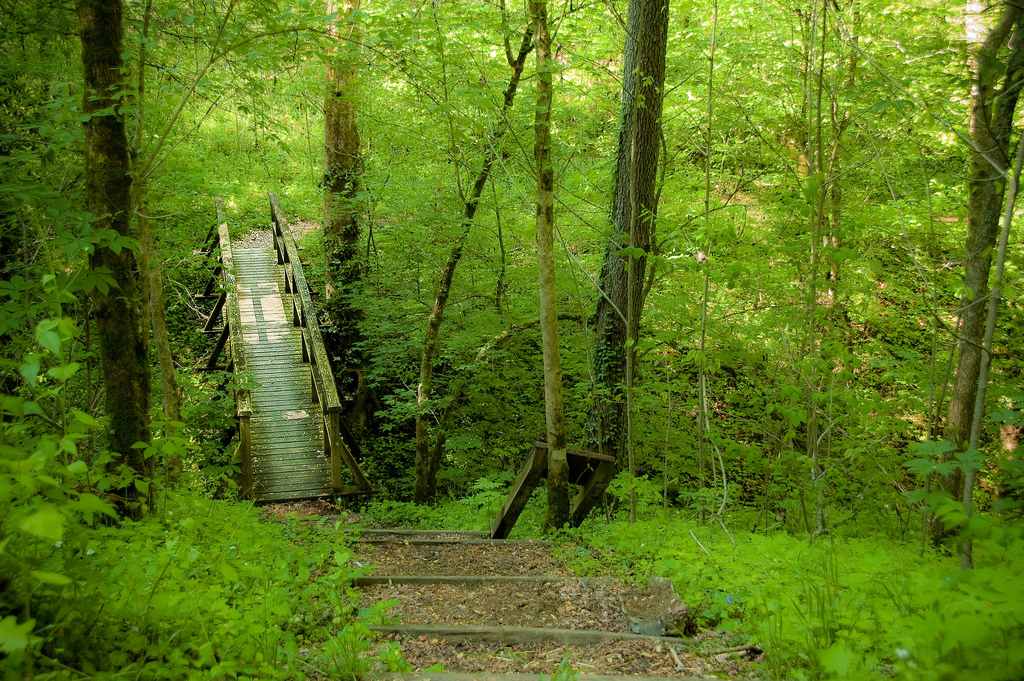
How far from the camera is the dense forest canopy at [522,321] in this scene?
2.52 m

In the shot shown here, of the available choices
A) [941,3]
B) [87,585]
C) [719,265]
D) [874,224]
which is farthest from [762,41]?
[87,585]

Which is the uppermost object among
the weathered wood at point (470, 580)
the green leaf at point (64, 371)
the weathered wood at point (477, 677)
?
the green leaf at point (64, 371)

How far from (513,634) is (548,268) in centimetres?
305

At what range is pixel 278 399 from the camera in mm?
9594

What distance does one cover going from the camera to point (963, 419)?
598 centimetres

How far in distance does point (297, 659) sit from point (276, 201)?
11391 mm

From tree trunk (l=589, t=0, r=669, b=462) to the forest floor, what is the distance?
1.82m

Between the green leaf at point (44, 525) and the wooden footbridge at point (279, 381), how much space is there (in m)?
6.50

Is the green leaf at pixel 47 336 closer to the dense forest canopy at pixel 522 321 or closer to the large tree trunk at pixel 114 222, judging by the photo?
the dense forest canopy at pixel 522 321

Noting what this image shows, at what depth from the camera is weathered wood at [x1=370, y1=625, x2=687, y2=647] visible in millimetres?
3418

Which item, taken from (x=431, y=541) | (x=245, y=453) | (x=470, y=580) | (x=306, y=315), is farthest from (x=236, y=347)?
(x=470, y=580)

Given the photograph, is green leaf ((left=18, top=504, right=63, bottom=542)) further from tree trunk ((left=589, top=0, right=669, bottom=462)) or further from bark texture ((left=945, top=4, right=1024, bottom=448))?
bark texture ((left=945, top=4, right=1024, bottom=448))

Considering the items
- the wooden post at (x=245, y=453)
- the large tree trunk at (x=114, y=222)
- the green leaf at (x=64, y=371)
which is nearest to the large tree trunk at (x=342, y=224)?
the wooden post at (x=245, y=453)

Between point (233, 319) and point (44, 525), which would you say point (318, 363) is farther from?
point (44, 525)
